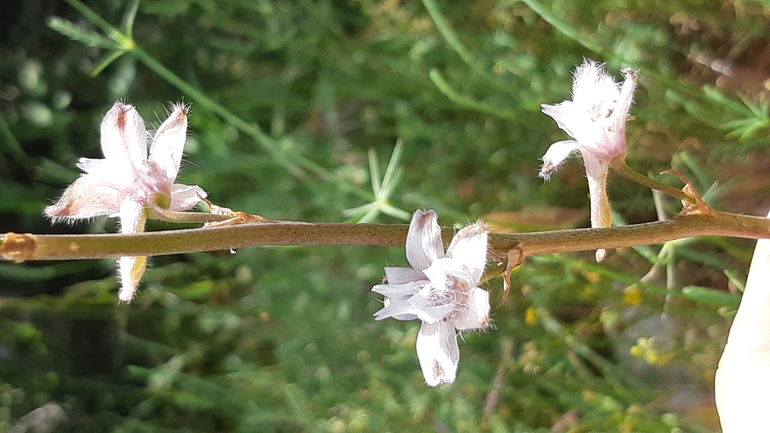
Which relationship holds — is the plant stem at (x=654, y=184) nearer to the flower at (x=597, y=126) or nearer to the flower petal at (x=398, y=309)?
the flower at (x=597, y=126)

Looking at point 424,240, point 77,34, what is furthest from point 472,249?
point 77,34

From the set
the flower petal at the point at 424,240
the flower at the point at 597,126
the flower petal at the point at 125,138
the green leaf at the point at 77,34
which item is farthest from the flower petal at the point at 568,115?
the green leaf at the point at 77,34

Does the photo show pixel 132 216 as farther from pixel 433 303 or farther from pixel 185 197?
pixel 433 303

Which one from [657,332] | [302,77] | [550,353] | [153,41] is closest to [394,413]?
[550,353]

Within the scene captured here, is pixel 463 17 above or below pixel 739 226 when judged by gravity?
above

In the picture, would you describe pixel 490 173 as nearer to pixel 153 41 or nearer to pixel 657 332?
pixel 657 332

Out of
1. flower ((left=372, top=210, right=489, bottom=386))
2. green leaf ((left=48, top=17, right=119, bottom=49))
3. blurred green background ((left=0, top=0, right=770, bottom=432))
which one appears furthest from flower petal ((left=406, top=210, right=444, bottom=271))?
green leaf ((left=48, top=17, right=119, bottom=49))

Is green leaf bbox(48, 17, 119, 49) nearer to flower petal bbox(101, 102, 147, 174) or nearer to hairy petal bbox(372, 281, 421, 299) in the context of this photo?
flower petal bbox(101, 102, 147, 174)
